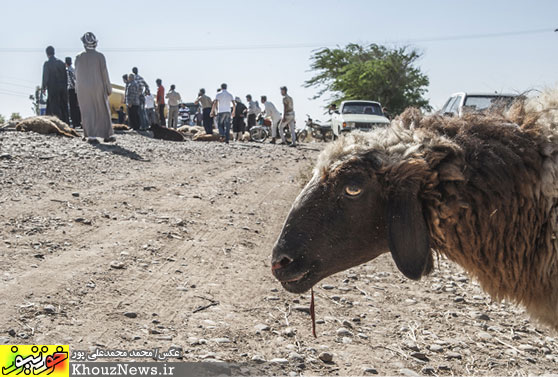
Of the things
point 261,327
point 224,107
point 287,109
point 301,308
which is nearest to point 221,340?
point 261,327

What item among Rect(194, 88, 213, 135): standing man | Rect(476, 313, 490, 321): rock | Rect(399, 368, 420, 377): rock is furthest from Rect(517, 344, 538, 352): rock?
Rect(194, 88, 213, 135): standing man

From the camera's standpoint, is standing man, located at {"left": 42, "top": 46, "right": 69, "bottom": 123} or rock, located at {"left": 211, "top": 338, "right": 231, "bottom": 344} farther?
standing man, located at {"left": 42, "top": 46, "right": 69, "bottom": 123}

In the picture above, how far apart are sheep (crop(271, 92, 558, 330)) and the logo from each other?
157 centimetres

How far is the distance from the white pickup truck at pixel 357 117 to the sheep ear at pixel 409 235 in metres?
17.2

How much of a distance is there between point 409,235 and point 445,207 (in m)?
0.23

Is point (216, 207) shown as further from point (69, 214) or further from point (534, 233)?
point (534, 233)

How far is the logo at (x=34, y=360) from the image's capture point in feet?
10.3

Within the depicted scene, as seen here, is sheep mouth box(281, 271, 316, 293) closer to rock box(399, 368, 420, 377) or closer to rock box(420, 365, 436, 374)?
rock box(399, 368, 420, 377)

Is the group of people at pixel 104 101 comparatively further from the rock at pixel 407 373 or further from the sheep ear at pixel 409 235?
the sheep ear at pixel 409 235

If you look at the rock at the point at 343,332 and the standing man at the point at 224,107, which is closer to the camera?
the rock at the point at 343,332

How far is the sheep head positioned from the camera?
98.9 inches

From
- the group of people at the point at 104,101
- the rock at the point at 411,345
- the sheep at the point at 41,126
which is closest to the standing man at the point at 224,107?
the group of people at the point at 104,101

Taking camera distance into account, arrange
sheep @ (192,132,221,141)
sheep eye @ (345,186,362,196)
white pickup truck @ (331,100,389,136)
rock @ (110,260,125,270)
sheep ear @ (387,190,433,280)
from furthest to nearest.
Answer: white pickup truck @ (331,100,389,136) → sheep @ (192,132,221,141) → rock @ (110,260,125,270) → sheep eye @ (345,186,362,196) → sheep ear @ (387,190,433,280)

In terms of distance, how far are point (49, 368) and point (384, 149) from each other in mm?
2373
